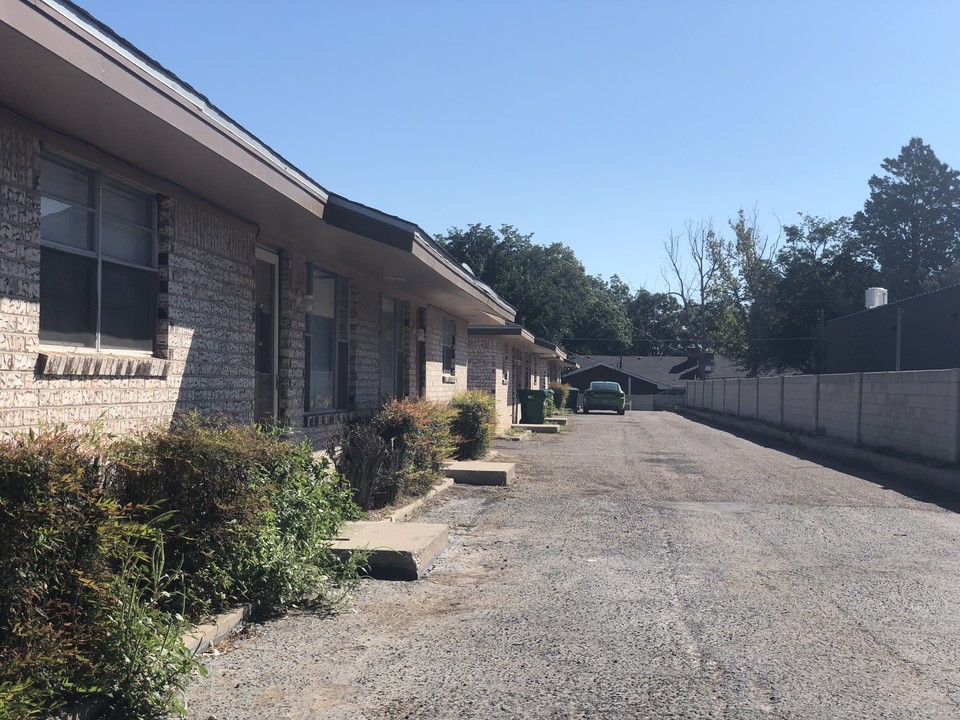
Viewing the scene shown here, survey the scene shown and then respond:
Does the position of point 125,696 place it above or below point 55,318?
below

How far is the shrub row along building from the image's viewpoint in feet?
17.8

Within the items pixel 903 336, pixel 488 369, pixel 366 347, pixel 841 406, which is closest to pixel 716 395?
pixel 903 336

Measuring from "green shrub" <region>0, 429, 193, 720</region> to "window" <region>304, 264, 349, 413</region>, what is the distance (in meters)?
6.54

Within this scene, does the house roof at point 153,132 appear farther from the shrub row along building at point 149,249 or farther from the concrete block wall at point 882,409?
the concrete block wall at point 882,409

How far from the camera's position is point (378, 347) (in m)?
13.7

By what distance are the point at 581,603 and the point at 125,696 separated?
3387 millimetres

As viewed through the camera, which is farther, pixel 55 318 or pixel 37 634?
pixel 55 318

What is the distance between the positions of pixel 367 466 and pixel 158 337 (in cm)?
322

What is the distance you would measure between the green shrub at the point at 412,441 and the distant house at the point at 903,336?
21.5 metres

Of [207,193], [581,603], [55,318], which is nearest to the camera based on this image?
[55,318]

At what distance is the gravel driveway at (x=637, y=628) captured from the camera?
4.61 meters

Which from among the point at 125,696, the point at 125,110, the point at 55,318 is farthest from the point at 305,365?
the point at 125,696

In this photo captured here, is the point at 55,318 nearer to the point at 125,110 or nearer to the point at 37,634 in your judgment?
the point at 125,110

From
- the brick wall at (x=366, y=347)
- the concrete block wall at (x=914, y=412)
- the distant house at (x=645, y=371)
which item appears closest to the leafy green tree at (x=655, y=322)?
the distant house at (x=645, y=371)
